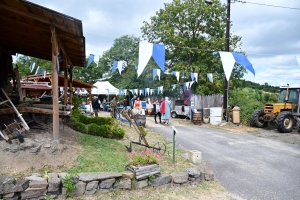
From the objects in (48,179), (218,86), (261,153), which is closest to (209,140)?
(261,153)

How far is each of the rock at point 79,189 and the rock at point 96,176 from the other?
7cm

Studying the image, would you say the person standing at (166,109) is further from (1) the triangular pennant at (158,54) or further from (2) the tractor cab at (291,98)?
(2) the tractor cab at (291,98)

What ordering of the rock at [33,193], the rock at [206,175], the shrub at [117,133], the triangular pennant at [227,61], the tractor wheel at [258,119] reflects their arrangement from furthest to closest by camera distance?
the tractor wheel at [258,119] → the triangular pennant at [227,61] → the shrub at [117,133] → the rock at [206,175] → the rock at [33,193]

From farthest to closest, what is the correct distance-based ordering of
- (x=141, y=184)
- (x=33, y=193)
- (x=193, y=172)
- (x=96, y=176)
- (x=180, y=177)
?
(x=193, y=172), (x=180, y=177), (x=141, y=184), (x=96, y=176), (x=33, y=193)

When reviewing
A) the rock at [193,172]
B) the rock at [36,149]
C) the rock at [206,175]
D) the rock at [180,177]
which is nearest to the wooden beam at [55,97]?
the rock at [36,149]

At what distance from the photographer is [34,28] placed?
5453mm

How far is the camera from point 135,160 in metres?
4.33

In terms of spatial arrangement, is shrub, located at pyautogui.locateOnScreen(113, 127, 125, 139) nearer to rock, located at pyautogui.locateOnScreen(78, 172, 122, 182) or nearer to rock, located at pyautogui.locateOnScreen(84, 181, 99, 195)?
rock, located at pyautogui.locateOnScreen(78, 172, 122, 182)

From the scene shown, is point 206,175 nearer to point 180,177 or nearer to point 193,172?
point 193,172

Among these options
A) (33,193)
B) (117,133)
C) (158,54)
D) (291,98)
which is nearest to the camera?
(33,193)

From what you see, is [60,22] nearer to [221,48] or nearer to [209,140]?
[209,140]

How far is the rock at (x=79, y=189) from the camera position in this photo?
373cm

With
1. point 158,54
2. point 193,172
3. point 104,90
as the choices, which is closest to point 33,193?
point 193,172

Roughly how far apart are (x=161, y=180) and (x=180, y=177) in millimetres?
391
